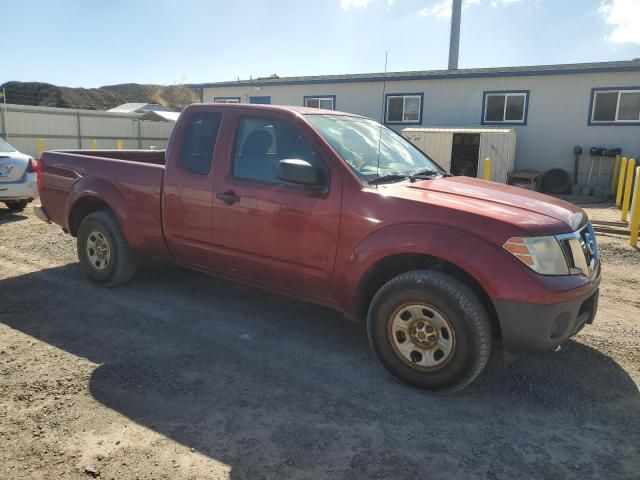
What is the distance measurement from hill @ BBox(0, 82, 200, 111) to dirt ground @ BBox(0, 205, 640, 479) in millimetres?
40051

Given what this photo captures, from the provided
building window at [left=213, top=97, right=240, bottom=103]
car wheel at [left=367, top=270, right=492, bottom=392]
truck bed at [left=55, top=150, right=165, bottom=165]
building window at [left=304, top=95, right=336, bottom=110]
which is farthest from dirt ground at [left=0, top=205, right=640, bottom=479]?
building window at [left=213, top=97, right=240, bottom=103]

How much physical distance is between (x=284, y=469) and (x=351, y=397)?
809mm

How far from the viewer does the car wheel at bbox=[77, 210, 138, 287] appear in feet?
16.3

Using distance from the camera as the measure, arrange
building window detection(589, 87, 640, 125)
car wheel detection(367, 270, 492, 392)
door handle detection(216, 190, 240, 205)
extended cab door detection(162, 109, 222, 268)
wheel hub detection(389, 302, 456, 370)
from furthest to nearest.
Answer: building window detection(589, 87, 640, 125) → extended cab door detection(162, 109, 222, 268) → door handle detection(216, 190, 240, 205) → wheel hub detection(389, 302, 456, 370) → car wheel detection(367, 270, 492, 392)

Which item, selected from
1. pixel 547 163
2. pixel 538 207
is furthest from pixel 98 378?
pixel 547 163

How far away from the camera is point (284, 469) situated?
2.50 meters

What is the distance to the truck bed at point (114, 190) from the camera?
15.2 feet

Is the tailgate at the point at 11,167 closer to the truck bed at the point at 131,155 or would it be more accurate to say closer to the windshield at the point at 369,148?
the truck bed at the point at 131,155

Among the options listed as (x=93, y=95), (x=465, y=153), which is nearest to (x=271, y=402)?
(x=465, y=153)

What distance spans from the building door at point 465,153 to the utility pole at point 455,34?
8.02 m

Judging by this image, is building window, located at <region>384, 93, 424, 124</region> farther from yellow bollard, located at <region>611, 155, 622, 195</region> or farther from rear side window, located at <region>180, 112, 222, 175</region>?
rear side window, located at <region>180, 112, 222, 175</region>

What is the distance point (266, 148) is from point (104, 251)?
2.24 meters

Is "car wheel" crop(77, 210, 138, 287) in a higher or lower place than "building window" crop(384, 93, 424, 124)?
lower

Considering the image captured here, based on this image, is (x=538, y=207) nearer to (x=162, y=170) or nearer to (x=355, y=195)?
(x=355, y=195)
